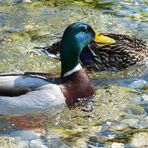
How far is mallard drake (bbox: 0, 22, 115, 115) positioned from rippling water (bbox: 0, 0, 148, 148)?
0.15 metres

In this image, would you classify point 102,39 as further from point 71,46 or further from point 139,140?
point 139,140

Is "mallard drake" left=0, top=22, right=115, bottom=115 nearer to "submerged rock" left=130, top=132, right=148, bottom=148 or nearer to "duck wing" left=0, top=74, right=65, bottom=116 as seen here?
"duck wing" left=0, top=74, right=65, bottom=116

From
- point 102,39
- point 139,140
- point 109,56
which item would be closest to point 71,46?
point 102,39

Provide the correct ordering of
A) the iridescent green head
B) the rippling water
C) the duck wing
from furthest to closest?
the iridescent green head
the duck wing
the rippling water

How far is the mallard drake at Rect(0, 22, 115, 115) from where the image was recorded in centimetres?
711

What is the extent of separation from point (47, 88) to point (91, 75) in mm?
1568

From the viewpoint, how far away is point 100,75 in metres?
8.63

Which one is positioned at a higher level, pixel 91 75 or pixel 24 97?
pixel 24 97

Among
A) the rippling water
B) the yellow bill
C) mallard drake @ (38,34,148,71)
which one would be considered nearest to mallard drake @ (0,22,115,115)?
the rippling water

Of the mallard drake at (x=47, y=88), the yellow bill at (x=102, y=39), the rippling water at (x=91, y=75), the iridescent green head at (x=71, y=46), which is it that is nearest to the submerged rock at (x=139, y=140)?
the rippling water at (x=91, y=75)

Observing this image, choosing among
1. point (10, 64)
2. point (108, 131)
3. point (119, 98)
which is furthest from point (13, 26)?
point (108, 131)

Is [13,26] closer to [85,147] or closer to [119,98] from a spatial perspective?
[119,98]

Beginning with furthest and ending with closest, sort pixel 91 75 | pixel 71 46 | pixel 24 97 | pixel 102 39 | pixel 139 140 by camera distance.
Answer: pixel 91 75, pixel 102 39, pixel 71 46, pixel 24 97, pixel 139 140

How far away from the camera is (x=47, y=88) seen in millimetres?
7180
